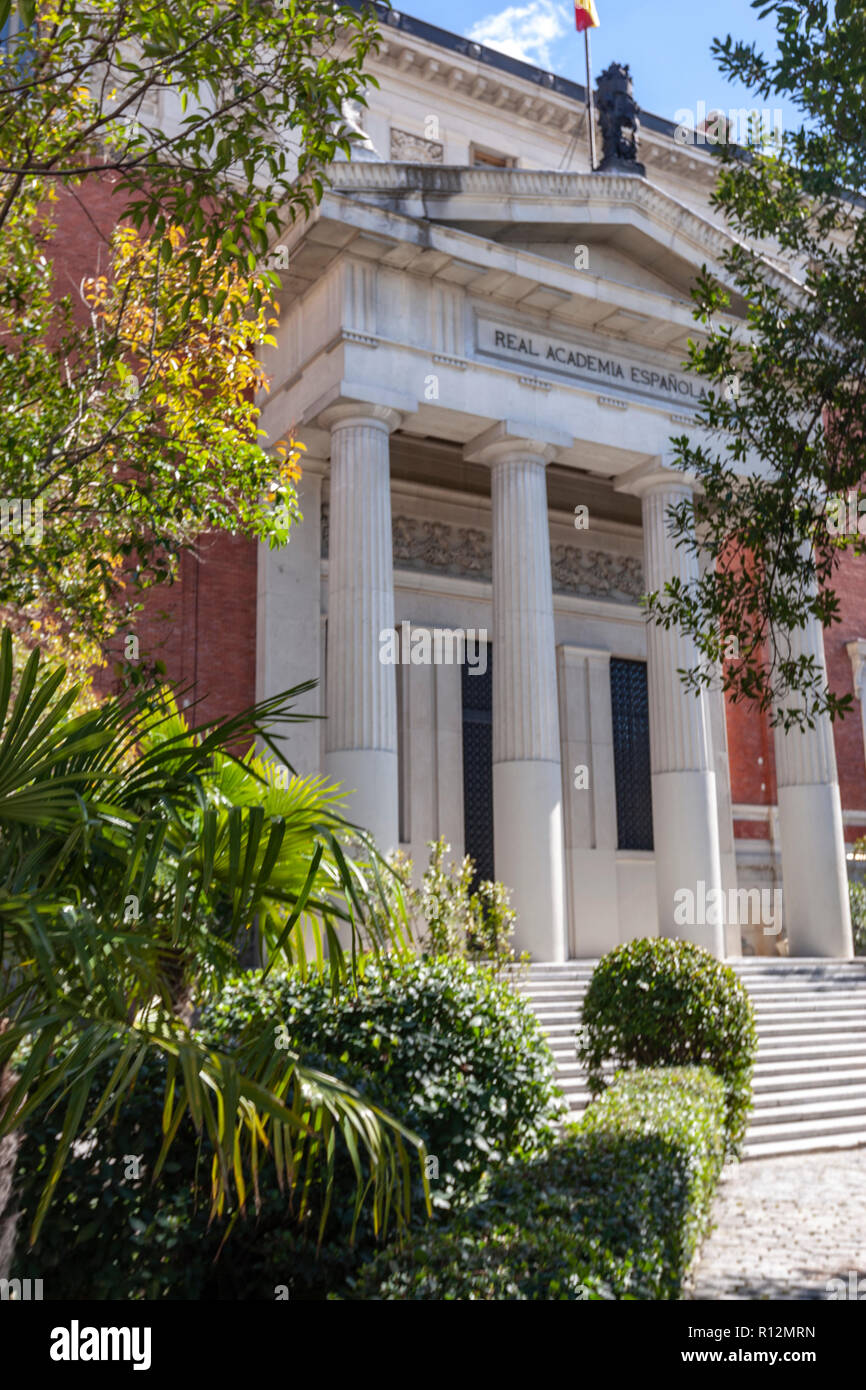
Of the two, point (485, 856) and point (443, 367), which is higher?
point (443, 367)

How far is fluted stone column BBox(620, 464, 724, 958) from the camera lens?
1911cm

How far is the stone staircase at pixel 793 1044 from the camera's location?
12.8m

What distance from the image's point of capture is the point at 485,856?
73.6 feet

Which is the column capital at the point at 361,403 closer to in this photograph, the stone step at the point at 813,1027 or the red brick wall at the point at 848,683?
the stone step at the point at 813,1027

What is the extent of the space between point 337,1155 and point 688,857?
13936 mm

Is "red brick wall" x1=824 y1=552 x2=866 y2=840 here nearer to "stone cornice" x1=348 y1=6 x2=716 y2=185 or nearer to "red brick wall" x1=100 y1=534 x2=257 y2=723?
"stone cornice" x1=348 y1=6 x2=716 y2=185

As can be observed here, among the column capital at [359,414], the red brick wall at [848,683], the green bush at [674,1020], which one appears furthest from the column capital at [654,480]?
the green bush at [674,1020]

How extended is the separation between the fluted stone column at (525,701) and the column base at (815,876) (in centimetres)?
558

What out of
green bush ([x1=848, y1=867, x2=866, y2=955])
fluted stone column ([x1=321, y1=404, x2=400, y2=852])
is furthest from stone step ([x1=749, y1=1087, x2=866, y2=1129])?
green bush ([x1=848, y1=867, x2=866, y2=955])

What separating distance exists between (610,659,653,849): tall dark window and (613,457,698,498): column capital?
15.4 feet

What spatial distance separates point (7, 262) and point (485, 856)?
48.6 feet

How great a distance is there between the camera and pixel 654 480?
68.8ft
